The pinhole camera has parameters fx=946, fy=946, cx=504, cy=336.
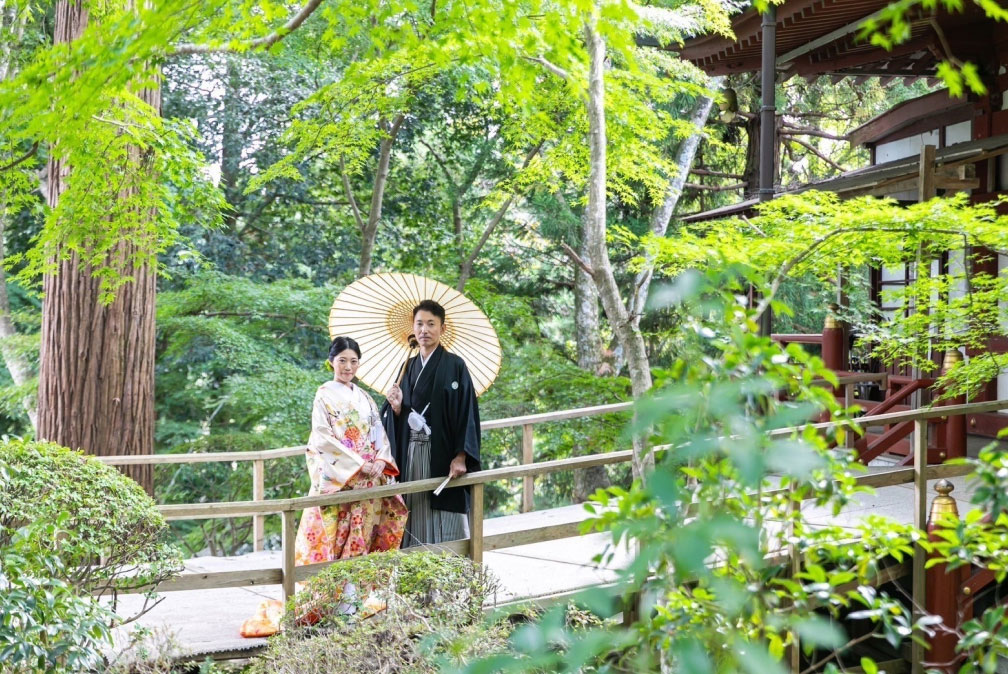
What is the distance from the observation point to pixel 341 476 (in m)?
4.73

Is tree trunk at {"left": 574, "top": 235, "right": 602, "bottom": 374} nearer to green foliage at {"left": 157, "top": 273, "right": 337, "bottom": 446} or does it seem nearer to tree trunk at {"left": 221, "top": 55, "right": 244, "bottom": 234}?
green foliage at {"left": 157, "top": 273, "right": 337, "bottom": 446}

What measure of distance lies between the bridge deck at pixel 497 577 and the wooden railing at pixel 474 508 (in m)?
0.22

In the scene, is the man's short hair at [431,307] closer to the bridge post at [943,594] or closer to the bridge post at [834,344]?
the bridge post at [943,594]

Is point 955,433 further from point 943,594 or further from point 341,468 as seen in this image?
point 341,468

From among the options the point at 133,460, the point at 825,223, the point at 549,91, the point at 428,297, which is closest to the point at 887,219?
the point at 825,223

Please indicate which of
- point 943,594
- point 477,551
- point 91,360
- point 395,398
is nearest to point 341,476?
point 395,398

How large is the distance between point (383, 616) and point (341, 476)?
3.54 ft

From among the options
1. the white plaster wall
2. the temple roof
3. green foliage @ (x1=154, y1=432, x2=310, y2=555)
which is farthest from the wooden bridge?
the white plaster wall

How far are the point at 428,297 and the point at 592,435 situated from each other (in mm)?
5544

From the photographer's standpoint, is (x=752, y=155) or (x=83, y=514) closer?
(x=83, y=514)

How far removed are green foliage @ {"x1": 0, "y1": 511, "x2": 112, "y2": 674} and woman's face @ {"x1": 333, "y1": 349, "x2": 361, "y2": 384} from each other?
5.55 feet

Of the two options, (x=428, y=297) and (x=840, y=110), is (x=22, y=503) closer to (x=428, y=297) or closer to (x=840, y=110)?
(x=428, y=297)

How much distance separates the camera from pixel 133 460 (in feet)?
19.6

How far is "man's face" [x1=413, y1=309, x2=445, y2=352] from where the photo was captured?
4.92 m
